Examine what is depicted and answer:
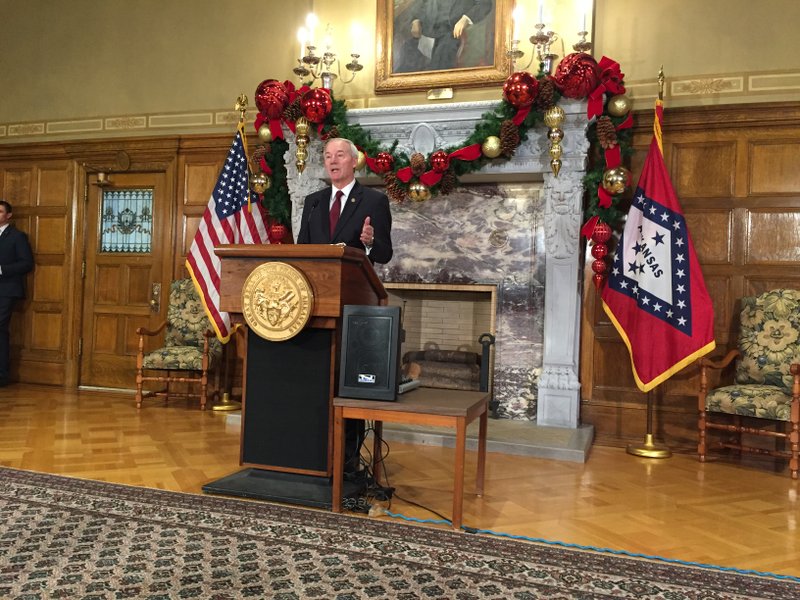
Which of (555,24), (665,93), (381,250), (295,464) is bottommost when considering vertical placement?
(295,464)

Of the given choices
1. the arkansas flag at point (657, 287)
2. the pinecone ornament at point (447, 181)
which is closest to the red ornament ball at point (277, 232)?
the pinecone ornament at point (447, 181)

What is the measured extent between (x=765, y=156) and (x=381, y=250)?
11.0ft

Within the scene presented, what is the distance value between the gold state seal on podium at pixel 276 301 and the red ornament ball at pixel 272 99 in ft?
9.71

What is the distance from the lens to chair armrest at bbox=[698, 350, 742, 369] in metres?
4.72

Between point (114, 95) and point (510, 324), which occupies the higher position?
point (114, 95)

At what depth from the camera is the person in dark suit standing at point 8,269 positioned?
6.88 metres

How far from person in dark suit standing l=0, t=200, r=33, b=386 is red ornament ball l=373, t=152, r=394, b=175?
3928mm

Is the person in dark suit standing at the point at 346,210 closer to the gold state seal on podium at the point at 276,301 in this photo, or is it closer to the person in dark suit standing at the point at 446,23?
the gold state seal on podium at the point at 276,301

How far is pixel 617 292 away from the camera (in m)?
4.87

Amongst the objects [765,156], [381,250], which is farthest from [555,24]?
[381,250]

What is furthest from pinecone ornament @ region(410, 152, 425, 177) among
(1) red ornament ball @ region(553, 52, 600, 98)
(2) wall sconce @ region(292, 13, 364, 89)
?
(1) red ornament ball @ region(553, 52, 600, 98)

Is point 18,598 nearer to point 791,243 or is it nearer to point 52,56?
point 791,243

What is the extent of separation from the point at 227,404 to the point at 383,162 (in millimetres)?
2453

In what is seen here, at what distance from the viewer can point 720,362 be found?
4.80 metres
